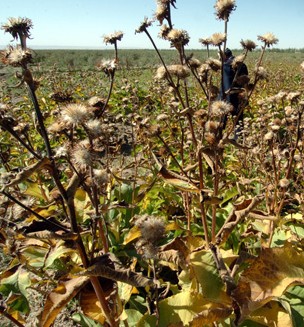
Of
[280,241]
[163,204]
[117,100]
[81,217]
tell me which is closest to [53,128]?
[81,217]

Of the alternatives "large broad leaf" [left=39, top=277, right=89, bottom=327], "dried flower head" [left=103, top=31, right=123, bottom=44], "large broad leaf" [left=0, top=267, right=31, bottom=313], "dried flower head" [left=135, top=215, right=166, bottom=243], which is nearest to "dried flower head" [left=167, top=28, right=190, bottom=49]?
"dried flower head" [left=103, top=31, right=123, bottom=44]

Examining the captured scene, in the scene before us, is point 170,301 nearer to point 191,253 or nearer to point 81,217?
point 191,253

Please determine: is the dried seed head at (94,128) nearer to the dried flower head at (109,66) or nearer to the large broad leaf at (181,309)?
the dried flower head at (109,66)

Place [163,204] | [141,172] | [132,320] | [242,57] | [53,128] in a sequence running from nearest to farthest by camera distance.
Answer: [53,128], [132,320], [242,57], [163,204], [141,172]

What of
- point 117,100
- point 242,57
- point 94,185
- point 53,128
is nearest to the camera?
point 94,185

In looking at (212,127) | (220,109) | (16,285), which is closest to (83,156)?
(212,127)

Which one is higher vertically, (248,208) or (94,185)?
(94,185)

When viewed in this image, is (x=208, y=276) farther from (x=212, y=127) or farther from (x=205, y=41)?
(x=205, y=41)

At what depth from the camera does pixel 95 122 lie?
149 cm

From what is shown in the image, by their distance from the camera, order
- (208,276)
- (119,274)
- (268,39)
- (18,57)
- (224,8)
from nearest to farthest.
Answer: (18,57)
(119,274)
(208,276)
(224,8)
(268,39)

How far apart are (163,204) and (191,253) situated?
5.96 feet

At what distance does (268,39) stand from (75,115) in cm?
141

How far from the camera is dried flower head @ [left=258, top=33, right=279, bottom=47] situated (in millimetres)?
2202

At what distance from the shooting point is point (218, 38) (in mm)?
1949
